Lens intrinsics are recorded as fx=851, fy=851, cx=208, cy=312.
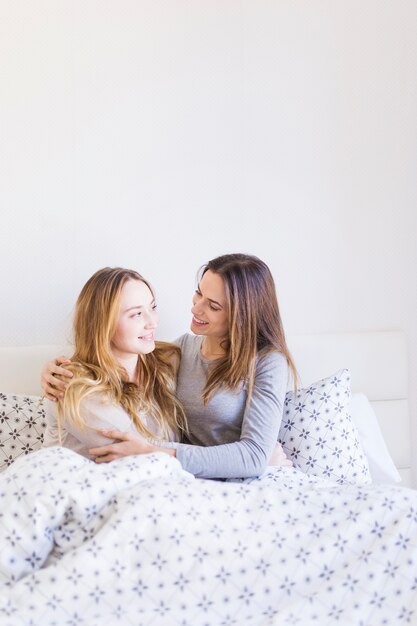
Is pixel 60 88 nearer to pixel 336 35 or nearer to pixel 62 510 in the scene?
pixel 336 35

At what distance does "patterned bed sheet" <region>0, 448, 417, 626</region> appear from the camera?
146cm

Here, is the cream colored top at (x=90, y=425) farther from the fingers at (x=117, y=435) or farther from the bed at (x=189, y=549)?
the bed at (x=189, y=549)

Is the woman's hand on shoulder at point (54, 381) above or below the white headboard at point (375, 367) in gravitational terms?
above

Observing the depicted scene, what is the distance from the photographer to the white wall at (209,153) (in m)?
2.56

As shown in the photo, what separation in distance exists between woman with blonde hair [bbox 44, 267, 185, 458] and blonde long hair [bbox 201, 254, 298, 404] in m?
0.15

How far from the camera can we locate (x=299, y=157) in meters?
2.77

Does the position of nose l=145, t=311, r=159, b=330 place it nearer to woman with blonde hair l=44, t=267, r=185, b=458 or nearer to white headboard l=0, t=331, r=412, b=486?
woman with blonde hair l=44, t=267, r=185, b=458

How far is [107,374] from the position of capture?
6.95 ft

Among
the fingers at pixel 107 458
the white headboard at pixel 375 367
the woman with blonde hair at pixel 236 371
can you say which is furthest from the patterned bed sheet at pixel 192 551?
the white headboard at pixel 375 367

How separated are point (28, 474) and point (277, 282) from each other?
4.33ft

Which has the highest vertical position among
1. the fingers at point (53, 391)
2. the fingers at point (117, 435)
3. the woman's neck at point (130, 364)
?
the woman's neck at point (130, 364)

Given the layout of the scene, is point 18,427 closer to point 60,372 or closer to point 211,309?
point 60,372

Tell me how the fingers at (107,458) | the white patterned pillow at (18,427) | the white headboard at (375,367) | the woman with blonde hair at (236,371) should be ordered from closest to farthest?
the fingers at (107,458) < the woman with blonde hair at (236,371) < the white patterned pillow at (18,427) < the white headboard at (375,367)

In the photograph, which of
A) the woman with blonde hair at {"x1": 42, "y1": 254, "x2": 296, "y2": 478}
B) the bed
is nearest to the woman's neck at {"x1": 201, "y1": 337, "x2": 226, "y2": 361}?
the woman with blonde hair at {"x1": 42, "y1": 254, "x2": 296, "y2": 478}
